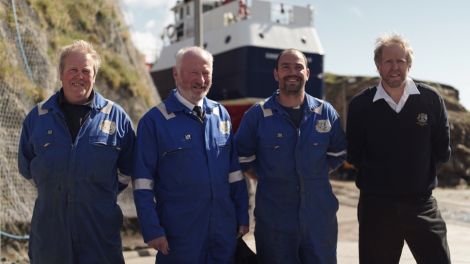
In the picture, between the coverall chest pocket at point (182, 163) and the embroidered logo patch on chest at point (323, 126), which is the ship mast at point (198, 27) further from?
the coverall chest pocket at point (182, 163)

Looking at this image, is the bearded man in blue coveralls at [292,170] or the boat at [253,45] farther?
the boat at [253,45]

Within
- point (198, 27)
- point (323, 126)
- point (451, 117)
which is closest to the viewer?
point (323, 126)

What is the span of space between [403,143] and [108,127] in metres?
1.90

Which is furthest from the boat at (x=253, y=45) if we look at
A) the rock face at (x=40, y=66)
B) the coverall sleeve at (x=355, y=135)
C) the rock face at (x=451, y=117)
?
the coverall sleeve at (x=355, y=135)

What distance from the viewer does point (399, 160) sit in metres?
3.49

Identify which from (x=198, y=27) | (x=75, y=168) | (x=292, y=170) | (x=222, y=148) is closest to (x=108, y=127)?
(x=75, y=168)

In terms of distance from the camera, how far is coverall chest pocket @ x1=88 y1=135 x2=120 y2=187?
3145 millimetres

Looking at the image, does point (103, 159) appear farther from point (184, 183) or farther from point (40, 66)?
point (40, 66)

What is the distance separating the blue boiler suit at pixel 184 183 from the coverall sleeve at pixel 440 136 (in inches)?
57.9

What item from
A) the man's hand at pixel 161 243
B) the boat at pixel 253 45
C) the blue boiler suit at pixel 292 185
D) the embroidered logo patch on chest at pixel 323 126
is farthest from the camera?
the boat at pixel 253 45

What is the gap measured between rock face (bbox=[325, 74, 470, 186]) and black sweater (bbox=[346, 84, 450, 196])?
1241cm

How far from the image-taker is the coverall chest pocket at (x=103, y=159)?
10.3 ft

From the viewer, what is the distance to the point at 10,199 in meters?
5.96

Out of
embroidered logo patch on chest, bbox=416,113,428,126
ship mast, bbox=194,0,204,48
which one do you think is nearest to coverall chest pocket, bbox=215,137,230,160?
embroidered logo patch on chest, bbox=416,113,428,126
